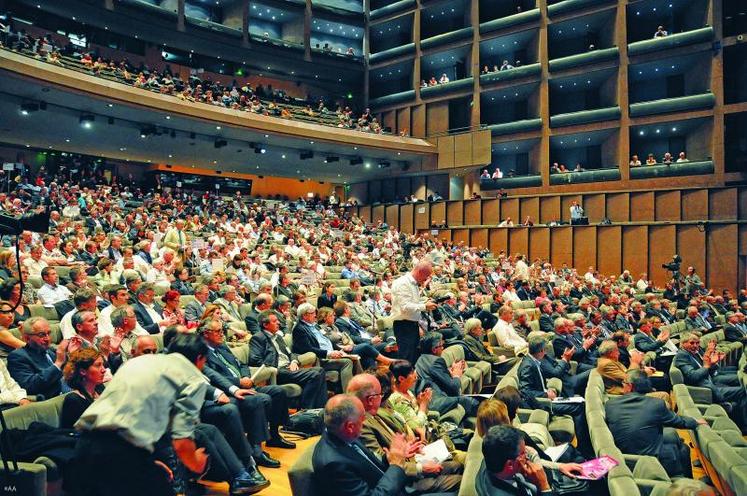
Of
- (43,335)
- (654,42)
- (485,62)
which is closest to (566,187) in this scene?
(654,42)

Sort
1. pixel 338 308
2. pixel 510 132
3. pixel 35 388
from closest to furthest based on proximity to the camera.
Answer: pixel 35 388 → pixel 338 308 → pixel 510 132

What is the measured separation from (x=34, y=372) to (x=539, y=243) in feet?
46.0

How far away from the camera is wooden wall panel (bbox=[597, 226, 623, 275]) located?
14.2m

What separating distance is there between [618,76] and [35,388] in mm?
16344

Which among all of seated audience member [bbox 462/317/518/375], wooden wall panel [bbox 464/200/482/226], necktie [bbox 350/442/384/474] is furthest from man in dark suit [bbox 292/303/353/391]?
wooden wall panel [bbox 464/200/482/226]

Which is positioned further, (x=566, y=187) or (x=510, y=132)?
(x=510, y=132)

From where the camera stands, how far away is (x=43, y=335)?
2.95 m

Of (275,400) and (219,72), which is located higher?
(219,72)

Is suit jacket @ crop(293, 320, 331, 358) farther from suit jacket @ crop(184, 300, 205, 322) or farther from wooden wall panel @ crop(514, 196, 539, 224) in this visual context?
wooden wall panel @ crop(514, 196, 539, 224)

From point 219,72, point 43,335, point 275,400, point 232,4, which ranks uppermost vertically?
point 232,4

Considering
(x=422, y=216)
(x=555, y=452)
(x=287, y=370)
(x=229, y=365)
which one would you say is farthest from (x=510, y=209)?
(x=555, y=452)

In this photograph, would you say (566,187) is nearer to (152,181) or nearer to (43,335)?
(152,181)

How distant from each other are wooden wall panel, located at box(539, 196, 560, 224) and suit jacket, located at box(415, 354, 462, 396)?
12570 millimetres

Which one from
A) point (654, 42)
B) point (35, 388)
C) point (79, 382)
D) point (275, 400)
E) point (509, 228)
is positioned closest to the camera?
point (79, 382)
